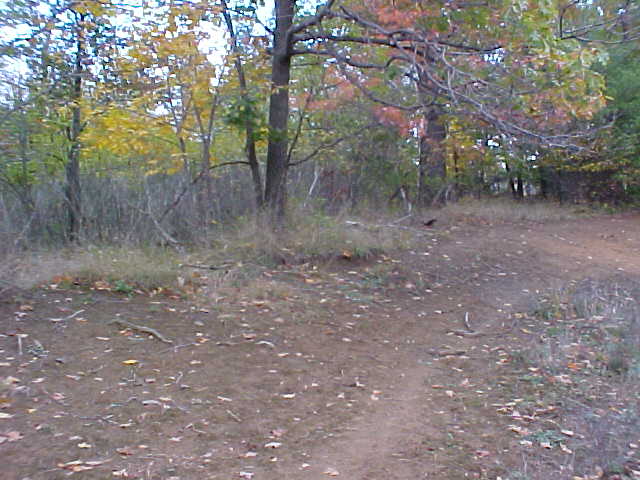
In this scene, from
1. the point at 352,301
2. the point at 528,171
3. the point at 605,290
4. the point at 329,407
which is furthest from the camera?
the point at 528,171

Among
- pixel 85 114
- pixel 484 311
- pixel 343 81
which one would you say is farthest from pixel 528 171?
pixel 85 114

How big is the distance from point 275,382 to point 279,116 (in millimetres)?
5848

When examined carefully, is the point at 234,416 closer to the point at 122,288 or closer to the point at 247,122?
the point at 122,288

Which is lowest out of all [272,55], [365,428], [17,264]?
[365,428]

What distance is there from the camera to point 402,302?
352 inches

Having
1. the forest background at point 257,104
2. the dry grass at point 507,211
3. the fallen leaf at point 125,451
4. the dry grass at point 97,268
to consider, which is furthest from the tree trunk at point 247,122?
the fallen leaf at point 125,451

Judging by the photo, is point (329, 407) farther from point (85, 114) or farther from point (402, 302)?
point (85, 114)

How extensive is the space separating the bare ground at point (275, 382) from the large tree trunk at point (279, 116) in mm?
1783

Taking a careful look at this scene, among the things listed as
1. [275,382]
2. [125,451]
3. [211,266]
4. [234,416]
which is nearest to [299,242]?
[211,266]

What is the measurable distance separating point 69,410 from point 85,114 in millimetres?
6041

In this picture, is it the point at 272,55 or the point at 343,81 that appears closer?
the point at 272,55

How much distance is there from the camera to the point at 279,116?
1104 centimetres

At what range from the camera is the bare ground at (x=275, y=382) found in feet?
15.2

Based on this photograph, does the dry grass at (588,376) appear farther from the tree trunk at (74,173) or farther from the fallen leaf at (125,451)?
the tree trunk at (74,173)
